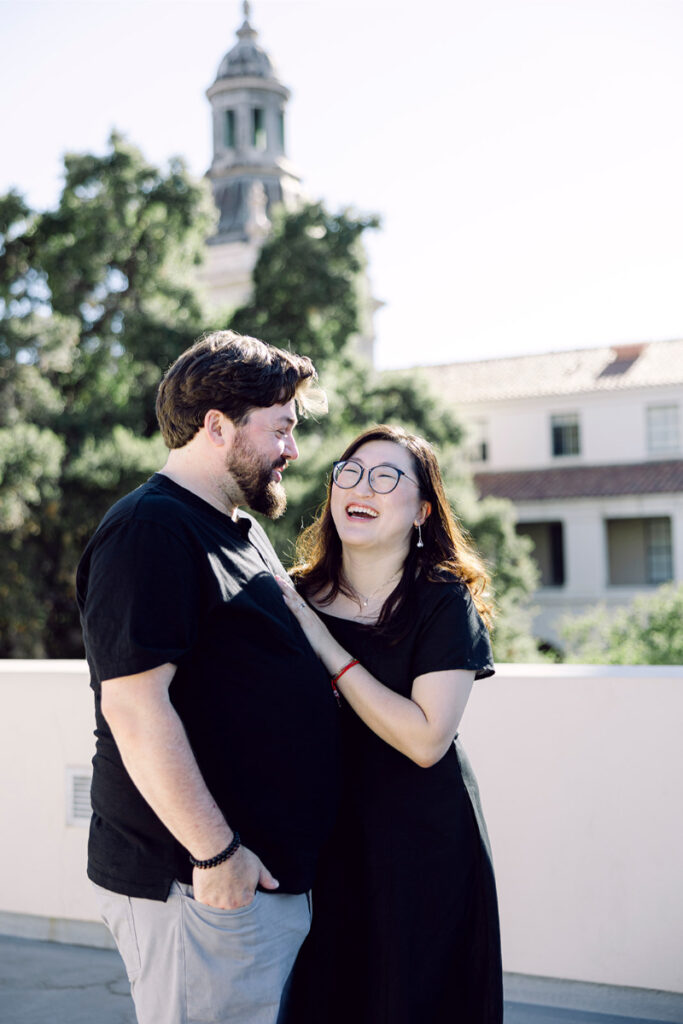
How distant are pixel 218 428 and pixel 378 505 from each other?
1.53 feet

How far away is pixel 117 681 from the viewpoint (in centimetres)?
176

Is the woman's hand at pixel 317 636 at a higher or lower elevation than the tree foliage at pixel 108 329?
lower

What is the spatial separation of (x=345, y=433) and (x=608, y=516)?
42.0ft

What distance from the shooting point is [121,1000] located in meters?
3.27

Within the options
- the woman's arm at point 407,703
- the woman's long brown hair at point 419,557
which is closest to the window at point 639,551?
the woman's long brown hair at point 419,557

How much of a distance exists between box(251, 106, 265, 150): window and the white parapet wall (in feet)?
125

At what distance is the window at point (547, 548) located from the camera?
31.4m

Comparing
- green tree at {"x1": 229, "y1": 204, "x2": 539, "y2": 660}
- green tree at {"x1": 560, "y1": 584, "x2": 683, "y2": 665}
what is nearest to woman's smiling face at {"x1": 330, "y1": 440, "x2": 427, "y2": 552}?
green tree at {"x1": 560, "y1": 584, "x2": 683, "y2": 665}

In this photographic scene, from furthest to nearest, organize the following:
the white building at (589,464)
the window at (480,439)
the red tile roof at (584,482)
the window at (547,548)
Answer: the window at (480,439) → the window at (547,548) → the white building at (589,464) → the red tile roof at (584,482)

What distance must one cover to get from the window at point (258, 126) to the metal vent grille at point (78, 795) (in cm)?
3776

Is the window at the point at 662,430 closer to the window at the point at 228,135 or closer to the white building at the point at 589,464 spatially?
the white building at the point at 589,464

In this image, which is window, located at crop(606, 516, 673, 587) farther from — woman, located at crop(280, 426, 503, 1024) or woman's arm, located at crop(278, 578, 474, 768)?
woman's arm, located at crop(278, 578, 474, 768)

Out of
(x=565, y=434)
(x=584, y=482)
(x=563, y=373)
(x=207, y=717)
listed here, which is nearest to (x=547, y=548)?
(x=584, y=482)

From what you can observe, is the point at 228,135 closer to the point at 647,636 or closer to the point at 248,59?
the point at 248,59
